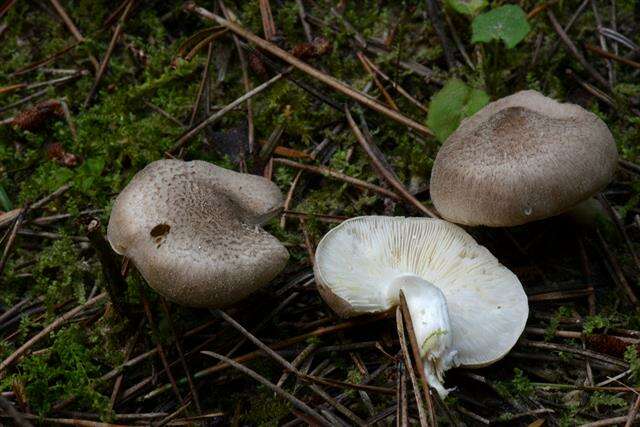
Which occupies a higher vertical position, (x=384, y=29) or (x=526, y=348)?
(x=384, y=29)

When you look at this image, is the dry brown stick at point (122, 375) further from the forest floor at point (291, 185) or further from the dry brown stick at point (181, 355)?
the dry brown stick at point (181, 355)

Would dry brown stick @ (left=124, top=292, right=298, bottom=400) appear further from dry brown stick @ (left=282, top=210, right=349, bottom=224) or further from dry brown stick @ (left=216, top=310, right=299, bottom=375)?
dry brown stick @ (left=282, top=210, right=349, bottom=224)

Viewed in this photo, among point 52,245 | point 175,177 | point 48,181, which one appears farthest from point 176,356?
point 48,181

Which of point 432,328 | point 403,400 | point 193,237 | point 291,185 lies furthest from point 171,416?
point 291,185

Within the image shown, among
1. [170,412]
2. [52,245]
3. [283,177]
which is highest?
[283,177]

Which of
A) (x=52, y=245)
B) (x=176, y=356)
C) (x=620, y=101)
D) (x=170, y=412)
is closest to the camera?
(x=170, y=412)

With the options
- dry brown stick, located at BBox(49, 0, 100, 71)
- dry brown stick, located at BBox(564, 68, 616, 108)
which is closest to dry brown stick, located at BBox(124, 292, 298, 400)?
dry brown stick, located at BBox(49, 0, 100, 71)

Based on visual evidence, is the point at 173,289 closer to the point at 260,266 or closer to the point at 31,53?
the point at 260,266

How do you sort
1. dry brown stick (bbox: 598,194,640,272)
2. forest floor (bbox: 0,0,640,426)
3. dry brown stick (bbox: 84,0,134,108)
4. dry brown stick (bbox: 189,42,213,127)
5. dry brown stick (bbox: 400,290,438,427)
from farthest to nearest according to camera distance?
dry brown stick (bbox: 84,0,134,108) < dry brown stick (bbox: 189,42,213,127) < dry brown stick (bbox: 598,194,640,272) < forest floor (bbox: 0,0,640,426) < dry brown stick (bbox: 400,290,438,427)
